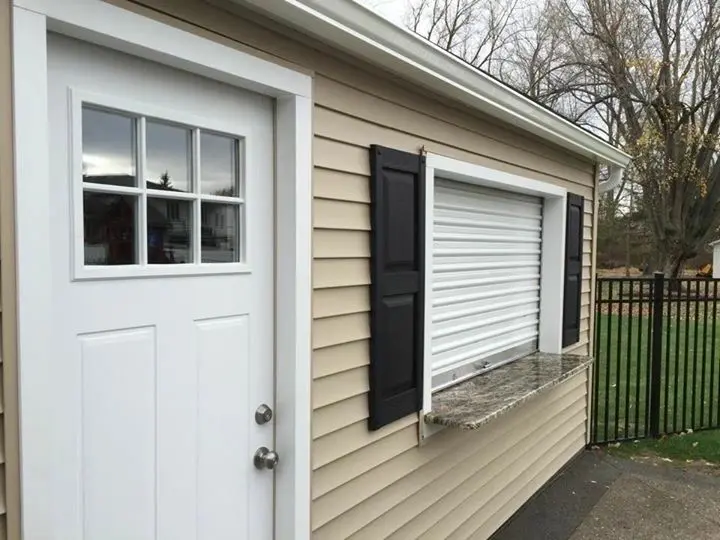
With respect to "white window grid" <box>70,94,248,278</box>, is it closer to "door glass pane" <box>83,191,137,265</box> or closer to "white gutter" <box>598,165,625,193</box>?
"door glass pane" <box>83,191,137,265</box>

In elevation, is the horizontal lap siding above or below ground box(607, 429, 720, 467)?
above

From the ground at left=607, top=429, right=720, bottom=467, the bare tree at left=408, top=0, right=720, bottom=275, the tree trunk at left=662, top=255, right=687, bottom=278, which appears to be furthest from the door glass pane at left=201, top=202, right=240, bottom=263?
the tree trunk at left=662, top=255, right=687, bottom=278

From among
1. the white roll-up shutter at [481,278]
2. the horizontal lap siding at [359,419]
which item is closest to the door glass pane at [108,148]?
the horizontal lap siding at [359,419]

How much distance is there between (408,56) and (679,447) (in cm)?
501

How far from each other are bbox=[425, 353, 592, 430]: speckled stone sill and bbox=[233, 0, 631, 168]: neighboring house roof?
5.46 ft

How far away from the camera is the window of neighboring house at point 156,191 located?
1.79 meters

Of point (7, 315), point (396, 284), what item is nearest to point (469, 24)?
point (396, 284)

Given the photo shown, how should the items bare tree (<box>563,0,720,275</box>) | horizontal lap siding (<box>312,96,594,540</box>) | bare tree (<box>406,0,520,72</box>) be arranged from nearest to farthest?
horizontal lap siding (<box>312,96,594,540</box>) → bare tree (<box>563,0,720,275</box>) → bare tree (<box>406,0,520,72</box>)

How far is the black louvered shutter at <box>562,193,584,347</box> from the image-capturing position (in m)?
5.17

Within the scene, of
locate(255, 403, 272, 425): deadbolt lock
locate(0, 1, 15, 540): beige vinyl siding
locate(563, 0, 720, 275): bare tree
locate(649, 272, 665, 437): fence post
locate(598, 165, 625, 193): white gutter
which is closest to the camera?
locate(0, 1, 15, 540): beige vinyl siding

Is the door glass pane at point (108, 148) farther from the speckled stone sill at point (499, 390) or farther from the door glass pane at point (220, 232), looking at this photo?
the speckled stone sill at point (499, 390)

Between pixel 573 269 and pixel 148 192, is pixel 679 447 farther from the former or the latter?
pixel 148 192

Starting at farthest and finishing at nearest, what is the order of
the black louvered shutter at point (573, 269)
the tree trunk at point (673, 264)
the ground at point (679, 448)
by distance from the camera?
the tree trunk at point (673, 264)
the ground at point (679, 448)
the black louvered shutter at point (573, 269)

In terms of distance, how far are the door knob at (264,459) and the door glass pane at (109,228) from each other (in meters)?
0.91
